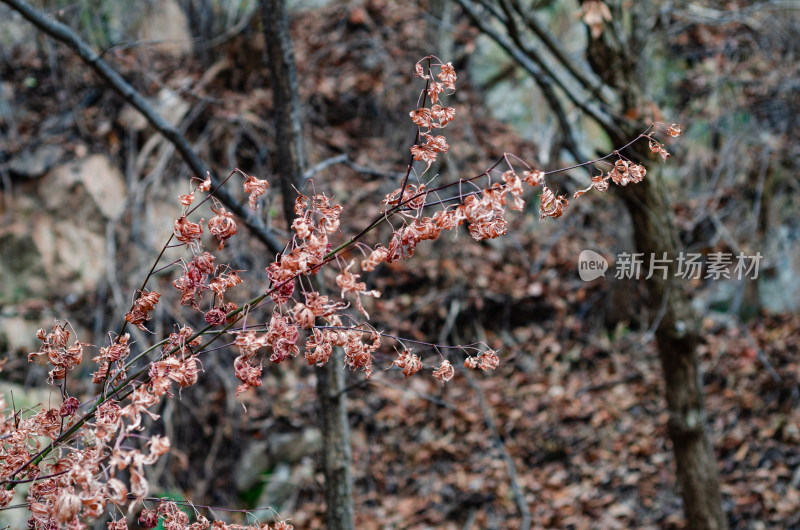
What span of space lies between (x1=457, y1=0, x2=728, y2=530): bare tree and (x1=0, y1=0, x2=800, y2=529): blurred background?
0.8 inches

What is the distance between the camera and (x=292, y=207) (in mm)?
1854

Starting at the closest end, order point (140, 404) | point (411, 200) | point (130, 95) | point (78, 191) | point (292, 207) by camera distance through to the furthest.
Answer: point (140, 404), point (411, 200), point (130, 95), point (292, 207), point (78, 191)

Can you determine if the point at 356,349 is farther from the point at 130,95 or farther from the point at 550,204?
the point at 130,95

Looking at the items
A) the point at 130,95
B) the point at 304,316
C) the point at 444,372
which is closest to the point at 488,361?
the point at 444,372

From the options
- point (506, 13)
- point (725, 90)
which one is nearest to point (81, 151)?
point (506, 13)

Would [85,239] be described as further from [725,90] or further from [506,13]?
[725,90]

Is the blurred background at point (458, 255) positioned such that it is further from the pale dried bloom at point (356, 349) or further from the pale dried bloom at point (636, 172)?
the pale dried bloom at point (356, 349)

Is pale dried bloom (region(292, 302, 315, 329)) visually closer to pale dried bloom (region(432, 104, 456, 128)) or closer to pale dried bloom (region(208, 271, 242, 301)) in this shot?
pale dried bloom (region(208, 271, 242, 301))

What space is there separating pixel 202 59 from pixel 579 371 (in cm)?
383

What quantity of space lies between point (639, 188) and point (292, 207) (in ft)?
4.56

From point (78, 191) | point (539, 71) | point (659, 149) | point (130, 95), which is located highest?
point (78, 191)

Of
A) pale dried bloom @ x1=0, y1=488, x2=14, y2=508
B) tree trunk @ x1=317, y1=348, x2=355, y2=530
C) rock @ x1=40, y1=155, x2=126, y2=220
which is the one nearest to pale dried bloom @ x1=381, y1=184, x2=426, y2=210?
pale dried bloom @ x1=0, y1=488, x2=14, y2=508

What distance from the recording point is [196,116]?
4.42 m

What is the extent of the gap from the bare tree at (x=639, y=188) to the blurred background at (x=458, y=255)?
0.02m
